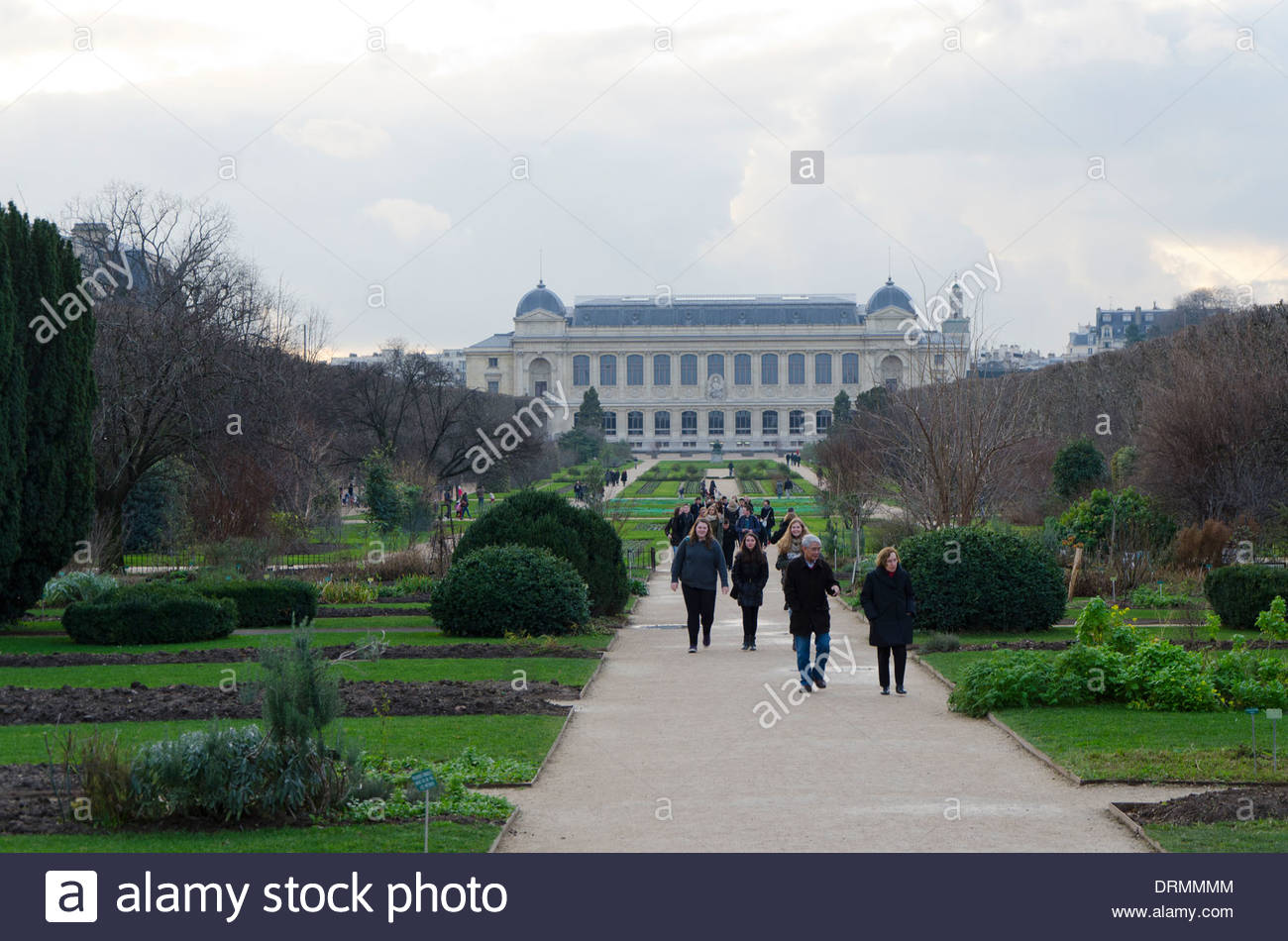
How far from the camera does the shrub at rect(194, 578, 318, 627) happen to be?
1920 cm

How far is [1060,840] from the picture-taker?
7.81 meters

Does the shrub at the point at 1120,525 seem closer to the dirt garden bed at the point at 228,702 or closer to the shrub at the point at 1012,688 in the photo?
the shrub at the point at 1012,688

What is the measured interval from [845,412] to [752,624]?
70.0m

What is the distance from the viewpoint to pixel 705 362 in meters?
126

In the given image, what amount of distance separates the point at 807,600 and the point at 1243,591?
7.24 meters

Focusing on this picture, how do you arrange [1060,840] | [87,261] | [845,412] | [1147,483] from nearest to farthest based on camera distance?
1. [1060,840]
2. [1147,483]
3. [87,261]
4. [845,412]

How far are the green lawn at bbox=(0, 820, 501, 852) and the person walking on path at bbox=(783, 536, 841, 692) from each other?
→ 592 centimetres

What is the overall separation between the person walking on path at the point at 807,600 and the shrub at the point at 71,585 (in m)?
10.0

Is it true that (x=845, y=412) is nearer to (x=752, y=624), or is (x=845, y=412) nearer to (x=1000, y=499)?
(x=1000, y=499)

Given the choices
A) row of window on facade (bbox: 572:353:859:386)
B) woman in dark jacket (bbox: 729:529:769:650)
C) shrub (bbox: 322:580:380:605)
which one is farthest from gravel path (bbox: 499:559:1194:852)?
row of window on facade (bbox: 572:353:859:386)

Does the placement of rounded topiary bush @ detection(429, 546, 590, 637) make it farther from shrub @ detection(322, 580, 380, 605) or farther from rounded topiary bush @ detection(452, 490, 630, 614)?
shrub @ detection(322, 580, 380, 605)

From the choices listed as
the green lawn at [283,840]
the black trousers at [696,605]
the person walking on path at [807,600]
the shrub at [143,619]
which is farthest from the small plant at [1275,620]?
the shrub at [143,619]

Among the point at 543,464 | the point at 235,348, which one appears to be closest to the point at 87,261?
the point at 235,348

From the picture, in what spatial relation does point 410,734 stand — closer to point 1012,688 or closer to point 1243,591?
point 1012,688
